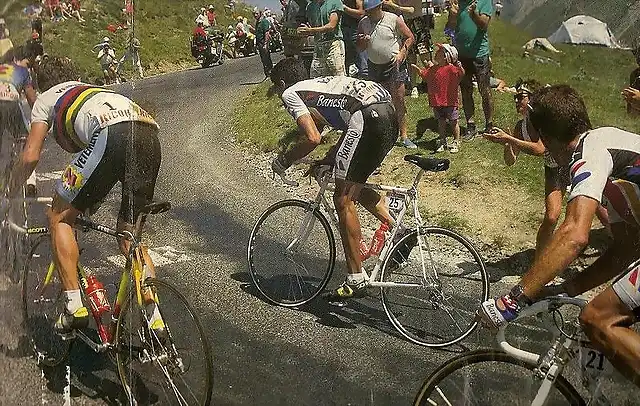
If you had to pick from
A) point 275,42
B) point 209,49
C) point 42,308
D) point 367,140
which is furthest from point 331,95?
point 42,308

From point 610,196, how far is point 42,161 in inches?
106

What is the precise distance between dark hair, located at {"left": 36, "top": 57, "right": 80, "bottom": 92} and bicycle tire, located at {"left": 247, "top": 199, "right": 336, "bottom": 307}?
1155 mm

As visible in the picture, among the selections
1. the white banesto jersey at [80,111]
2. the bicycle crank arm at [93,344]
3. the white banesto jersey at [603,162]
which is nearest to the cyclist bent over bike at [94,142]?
the white banesto jersey at [80,111]

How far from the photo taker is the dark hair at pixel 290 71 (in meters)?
3.60

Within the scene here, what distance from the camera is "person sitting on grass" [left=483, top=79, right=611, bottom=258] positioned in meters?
3.29

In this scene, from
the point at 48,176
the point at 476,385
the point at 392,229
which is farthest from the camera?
the point at 48,176

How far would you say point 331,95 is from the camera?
359 centimetres

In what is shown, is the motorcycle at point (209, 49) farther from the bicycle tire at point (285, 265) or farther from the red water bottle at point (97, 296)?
the red water bottle at point (97, 296)

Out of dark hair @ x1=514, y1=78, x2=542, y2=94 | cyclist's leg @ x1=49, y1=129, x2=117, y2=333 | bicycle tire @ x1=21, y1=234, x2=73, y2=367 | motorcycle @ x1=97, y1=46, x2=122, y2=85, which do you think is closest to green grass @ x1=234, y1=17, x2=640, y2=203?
dark hair @ x1=514, y1=78, x2=542, y2=94

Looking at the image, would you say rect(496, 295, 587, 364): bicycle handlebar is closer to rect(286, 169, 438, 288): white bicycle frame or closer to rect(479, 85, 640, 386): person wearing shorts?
rect(479, 85, 640, 386): person wearing shorts

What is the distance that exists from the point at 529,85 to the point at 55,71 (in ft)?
7.32

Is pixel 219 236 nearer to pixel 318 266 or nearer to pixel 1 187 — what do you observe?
pixel 318 266

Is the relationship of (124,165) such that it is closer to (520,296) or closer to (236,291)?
(236,291)

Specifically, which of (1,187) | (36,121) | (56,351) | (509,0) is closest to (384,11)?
(509,0)
